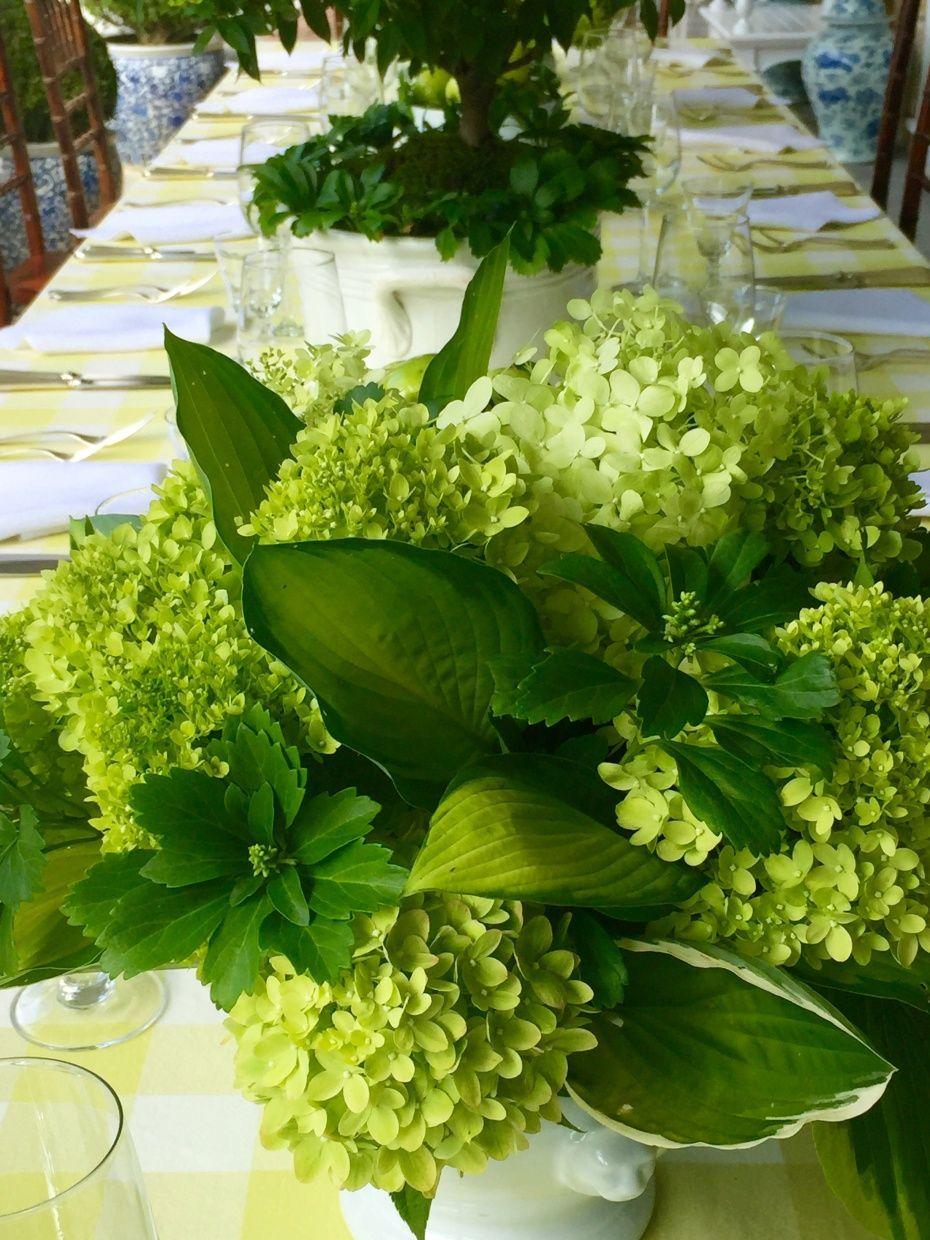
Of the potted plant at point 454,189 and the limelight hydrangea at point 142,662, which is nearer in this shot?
the limelight hydrangea at point 142,662

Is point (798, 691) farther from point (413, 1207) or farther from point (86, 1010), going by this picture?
point (86, 1010)

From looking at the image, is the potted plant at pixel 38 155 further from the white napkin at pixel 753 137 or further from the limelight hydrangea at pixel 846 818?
the limelight hydrangea at pixel 846 818

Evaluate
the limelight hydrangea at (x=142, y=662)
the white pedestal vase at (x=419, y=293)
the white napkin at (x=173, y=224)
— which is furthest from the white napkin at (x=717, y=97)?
the limelight hydrangea at (x=142, y=662)

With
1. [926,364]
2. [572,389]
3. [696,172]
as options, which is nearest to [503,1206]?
[572,389]

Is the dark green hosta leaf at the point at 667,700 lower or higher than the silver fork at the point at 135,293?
higher

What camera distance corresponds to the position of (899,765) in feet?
1.00

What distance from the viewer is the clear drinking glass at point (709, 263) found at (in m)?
1.00

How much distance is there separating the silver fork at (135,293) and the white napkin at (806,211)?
25.2 inches

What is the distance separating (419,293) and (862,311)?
0.50 m

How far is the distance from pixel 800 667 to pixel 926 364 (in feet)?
3.09

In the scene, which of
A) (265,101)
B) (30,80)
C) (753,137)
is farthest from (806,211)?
(30,80)

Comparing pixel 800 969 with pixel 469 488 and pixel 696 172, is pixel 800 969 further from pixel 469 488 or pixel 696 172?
pixel 696 172

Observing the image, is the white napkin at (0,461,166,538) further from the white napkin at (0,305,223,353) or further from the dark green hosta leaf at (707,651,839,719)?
the dark green hosta leaf at (707,651,839,719)

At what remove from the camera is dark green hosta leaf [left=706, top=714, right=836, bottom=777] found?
296 millimetres
